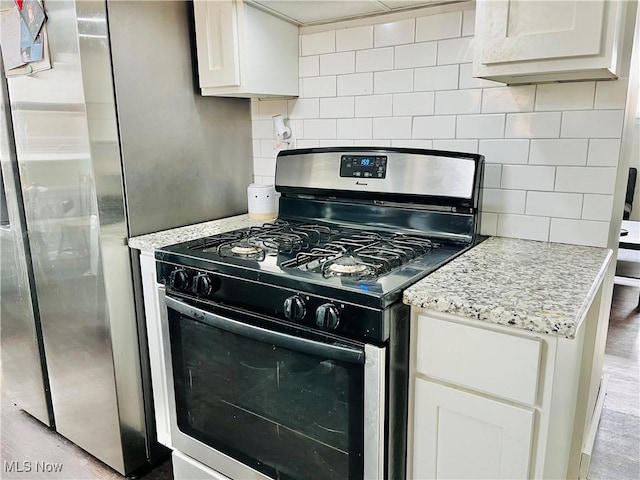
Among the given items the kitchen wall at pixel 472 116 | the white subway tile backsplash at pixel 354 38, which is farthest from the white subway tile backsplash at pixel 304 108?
the white subway tile backsplash at pixel 354 38

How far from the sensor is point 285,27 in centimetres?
185

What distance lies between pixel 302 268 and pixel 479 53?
734mm

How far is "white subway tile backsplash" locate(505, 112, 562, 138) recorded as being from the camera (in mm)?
1450

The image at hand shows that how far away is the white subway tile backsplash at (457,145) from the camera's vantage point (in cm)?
160

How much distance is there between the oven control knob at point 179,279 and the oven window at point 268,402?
102 mm

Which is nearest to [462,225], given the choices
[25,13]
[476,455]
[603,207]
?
[603,207]

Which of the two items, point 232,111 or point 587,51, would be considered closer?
point 587,51

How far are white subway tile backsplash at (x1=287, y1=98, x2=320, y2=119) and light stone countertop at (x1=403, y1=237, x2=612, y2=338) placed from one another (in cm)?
91

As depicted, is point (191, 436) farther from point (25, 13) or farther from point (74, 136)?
point (25, 13)

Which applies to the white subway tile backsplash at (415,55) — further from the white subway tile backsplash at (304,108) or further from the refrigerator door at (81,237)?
the refrigerator door at (81,237)

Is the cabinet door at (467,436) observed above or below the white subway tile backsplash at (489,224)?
below

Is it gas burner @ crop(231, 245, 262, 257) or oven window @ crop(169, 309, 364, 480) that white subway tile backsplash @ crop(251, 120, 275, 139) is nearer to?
gas burner @ crop(231, 245, 262, 257)

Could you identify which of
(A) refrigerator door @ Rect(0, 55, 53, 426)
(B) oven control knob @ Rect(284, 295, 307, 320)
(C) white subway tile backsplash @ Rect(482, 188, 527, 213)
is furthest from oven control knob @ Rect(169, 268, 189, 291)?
(C) white subway tile backsplash @ Rect(482, 188, 527, 213)

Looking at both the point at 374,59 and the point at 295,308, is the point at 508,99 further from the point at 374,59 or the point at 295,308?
the point at 295,308
